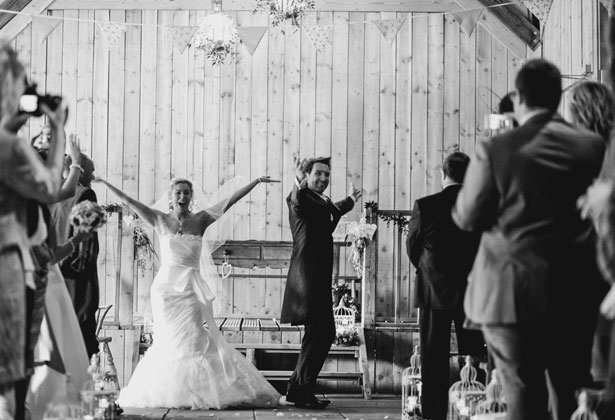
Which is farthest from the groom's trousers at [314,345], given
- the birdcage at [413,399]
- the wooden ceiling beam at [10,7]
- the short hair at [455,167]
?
the wooden ceiling beam at [10,7]

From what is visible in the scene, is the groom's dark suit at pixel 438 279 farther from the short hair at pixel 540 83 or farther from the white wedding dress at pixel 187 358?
the short hair at pixel 540 83

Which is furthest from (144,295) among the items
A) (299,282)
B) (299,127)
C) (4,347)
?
(4,347)

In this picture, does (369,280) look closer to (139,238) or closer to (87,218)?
(139,238)

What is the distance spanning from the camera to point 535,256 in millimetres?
3318

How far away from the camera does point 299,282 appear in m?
7.16

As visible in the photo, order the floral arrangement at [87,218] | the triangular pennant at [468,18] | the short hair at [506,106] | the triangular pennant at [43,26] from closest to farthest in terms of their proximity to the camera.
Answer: the short hair at [506,106]
the floral arrangement at [87,218]
the triangular pennant at [468,18]
the triangular pennant at [43,26]

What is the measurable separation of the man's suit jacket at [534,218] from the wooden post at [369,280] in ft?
17.3

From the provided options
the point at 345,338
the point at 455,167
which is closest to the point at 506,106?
the point at 455,167

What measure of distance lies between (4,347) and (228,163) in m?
7.46

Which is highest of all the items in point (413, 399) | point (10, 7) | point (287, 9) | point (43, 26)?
point (10, 7)

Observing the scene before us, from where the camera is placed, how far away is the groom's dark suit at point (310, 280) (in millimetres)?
7133

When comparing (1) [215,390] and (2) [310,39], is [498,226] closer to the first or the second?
(1) [215,390]

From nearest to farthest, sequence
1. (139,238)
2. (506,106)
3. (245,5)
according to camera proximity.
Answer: (506,106) < (139,238) < (245,5)

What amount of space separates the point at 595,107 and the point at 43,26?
724 cm
